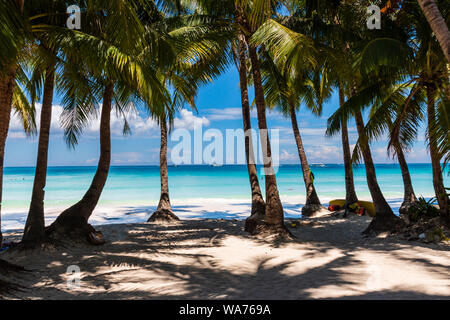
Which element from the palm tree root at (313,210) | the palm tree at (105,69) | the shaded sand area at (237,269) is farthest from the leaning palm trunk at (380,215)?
the palm tree at (105,69)

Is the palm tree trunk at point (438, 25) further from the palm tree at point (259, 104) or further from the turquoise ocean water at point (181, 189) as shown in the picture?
the turquoise ocean water at point (181, 189)

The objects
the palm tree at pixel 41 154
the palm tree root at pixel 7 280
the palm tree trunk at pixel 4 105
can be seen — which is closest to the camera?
the palm tree root at pixel 7 280

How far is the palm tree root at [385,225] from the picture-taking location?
8422 mm

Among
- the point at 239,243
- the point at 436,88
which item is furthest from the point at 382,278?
the point at 436,88

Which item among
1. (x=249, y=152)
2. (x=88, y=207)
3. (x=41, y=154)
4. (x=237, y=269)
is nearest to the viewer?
(x=237, y=269)

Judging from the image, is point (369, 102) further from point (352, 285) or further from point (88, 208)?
point (88, 208)

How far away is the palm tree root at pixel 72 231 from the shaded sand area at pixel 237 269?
12.1 inches

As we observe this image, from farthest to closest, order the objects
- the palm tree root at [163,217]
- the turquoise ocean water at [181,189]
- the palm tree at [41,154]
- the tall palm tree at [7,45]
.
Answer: the turquoise ocean water at [181,189]
the palm tree root at [163,217]
the palm tree at [41,154]
the tall palm tree at [7,45]

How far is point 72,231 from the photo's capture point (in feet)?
23.1

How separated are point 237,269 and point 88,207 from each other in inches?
160

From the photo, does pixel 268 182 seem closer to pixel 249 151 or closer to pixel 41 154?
pixel 249 151

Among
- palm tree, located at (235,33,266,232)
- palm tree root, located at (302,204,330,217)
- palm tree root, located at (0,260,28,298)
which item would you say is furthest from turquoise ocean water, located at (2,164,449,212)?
palm tree root, located at (0,260,28,298)

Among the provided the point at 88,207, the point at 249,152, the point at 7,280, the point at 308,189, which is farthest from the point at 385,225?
the point at 7,280

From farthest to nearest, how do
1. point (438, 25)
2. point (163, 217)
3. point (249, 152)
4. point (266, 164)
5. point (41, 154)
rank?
point (163, 217)
point (249, 152)
point (266, 164)
point (41, 154)
point (438, 25)
